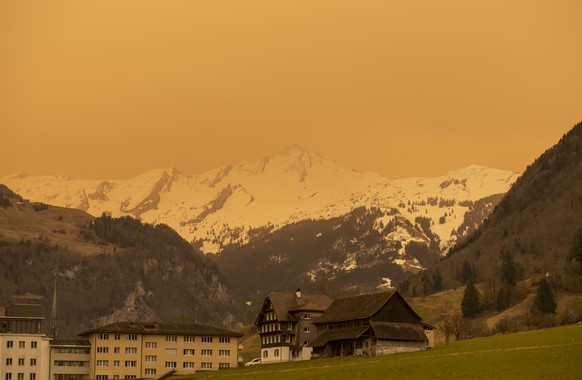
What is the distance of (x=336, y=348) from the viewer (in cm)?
19062

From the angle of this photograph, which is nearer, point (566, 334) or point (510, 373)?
point (510, 373)

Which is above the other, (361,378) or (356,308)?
(356,308)

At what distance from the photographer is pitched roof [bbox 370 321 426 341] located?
186375 mm

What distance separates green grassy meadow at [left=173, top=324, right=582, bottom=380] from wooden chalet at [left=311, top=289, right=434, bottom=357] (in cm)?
1055

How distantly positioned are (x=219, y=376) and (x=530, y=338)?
124 feet

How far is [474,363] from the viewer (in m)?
134

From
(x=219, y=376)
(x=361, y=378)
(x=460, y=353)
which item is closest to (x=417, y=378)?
(x=361, y=378)

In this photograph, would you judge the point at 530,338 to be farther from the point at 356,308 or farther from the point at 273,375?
the point at 356,308

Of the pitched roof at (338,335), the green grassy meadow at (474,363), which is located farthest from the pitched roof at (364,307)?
the green grassy meadow at (474,363)

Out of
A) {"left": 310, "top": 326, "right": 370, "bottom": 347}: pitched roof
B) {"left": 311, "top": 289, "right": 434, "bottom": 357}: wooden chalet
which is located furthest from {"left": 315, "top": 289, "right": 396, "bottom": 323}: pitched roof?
{"left": 310, "top": 326, "right": 370, "bottom": 347}: pitched roof

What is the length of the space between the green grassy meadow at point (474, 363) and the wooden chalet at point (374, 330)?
415 inches

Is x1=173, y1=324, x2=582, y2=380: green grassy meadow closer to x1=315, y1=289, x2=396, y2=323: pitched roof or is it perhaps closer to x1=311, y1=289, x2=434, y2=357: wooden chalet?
x1=311, y1=289, x2=434, y2=357: wooden chalet

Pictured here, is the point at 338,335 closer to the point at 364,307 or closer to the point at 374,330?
the point at 364,307

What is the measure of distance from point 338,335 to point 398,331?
8.81 meters
